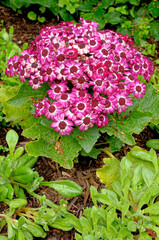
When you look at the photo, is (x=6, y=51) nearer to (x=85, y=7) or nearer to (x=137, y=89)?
(x=85, y=7)

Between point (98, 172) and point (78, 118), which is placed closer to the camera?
point (78, 118)

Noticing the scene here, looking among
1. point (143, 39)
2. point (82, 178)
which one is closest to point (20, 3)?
point (143, 39)

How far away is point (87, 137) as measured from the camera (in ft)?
6.77

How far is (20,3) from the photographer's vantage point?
3504 mm

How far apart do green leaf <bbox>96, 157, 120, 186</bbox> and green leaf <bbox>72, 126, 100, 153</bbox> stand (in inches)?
9.5

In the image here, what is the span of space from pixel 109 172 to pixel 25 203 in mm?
687

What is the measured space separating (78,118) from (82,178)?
27.2 inches

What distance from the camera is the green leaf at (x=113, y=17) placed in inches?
139

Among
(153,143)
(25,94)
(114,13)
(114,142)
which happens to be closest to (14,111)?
(25,94)

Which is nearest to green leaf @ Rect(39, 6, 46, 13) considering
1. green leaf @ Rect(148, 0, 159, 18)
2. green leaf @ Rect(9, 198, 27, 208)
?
green leaf @ Rect(148, 0, 159, 18)

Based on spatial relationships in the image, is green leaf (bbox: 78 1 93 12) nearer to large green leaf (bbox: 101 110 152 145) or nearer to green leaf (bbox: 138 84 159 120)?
green leaf (bbox: 138 84 159 120)

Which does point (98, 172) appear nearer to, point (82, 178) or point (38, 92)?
point (82, 178)

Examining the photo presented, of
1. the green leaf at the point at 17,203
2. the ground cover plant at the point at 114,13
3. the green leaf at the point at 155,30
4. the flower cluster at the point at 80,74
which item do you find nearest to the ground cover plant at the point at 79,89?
the flower cluster at the point at 80,74

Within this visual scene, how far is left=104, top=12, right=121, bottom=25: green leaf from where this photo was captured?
3533 millimetres
